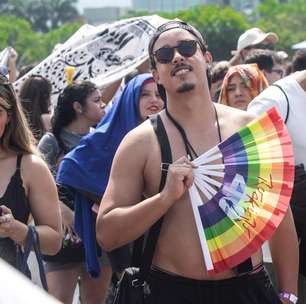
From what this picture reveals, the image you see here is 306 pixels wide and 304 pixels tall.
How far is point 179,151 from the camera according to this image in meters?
3.61

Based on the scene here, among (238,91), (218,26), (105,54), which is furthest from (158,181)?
(218,26)

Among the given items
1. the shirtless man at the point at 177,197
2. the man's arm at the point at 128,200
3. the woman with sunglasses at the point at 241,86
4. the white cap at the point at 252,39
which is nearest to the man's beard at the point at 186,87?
the shirtless man at the point at 177,197

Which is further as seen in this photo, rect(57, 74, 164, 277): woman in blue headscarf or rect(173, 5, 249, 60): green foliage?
rect(173, 5, 249, 60): green foliage

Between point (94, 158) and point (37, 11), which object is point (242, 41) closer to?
point (94, 158)

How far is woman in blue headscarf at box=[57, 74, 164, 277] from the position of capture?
5293 mm

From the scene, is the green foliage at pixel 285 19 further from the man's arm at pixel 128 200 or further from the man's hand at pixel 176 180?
the man's hand at pixel 176 180

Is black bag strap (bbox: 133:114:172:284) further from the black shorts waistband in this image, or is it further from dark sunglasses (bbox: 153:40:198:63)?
dark sunglasses (bbox: 153:40:198:63)

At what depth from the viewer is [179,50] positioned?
3.69m

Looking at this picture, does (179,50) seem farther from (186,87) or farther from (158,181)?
(158,181)

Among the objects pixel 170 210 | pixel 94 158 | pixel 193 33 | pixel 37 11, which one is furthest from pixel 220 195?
pixel 37 11

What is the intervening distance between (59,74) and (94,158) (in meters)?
3.20

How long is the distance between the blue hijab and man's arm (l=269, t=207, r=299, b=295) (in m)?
1.64

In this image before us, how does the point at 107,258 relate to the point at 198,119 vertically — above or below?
below

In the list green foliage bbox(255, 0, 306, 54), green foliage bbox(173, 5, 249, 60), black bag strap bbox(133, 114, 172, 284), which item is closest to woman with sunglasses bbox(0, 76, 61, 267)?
black bag strap bbox(133, 114, 172, 284)
